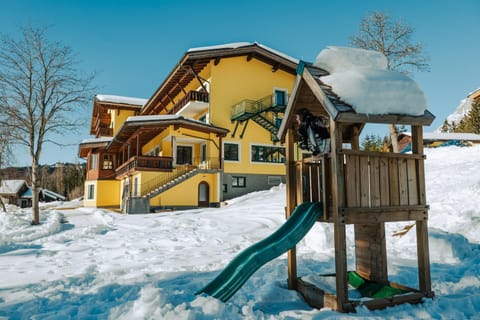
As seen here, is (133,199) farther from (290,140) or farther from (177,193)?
(290,140)

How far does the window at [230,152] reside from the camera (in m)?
25.5

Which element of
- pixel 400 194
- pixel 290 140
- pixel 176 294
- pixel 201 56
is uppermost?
pixel 201 56

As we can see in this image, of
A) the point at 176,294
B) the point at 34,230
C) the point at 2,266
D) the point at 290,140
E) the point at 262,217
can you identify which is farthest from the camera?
the point at 262,217

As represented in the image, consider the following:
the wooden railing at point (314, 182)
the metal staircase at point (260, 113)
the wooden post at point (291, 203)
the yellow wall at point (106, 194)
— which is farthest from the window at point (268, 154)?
the wooden railing at point (314, 182)

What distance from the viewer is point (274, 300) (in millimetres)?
5035

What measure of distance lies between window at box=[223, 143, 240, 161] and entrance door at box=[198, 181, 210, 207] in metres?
2.83

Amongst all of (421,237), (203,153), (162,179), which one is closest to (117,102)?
(203,153)

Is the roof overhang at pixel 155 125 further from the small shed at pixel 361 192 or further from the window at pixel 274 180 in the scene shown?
the small shed at pixel 361 192

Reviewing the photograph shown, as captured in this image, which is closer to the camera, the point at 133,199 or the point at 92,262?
the point at 92,262

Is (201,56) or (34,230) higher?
(201,56)

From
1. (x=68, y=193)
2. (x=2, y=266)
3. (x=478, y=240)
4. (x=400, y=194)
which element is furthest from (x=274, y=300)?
(x=68, y=193)

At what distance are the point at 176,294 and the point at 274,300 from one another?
1560 mm

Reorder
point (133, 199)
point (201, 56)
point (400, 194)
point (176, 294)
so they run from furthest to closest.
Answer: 1. point (201, 56)
2. point (133, 199)
3. point (400, 194)
4. point (176, 294)

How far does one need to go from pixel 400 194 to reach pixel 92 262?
6.37 metres
